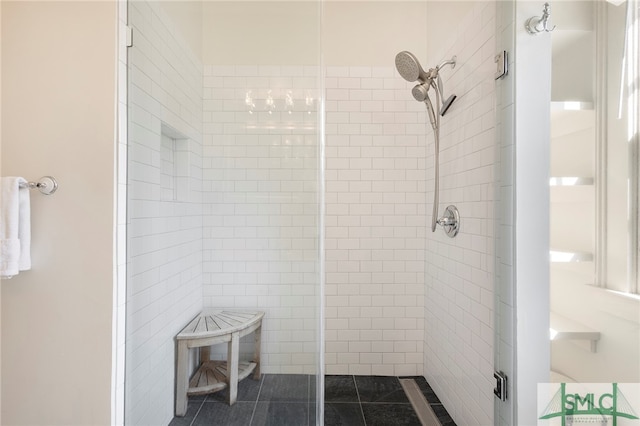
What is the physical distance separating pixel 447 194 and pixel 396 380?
1.35 metres

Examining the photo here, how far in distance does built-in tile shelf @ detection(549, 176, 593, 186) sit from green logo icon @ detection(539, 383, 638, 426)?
2.39 feet

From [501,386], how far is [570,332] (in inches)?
13.4

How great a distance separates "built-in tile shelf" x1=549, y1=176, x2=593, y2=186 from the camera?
1.10 m

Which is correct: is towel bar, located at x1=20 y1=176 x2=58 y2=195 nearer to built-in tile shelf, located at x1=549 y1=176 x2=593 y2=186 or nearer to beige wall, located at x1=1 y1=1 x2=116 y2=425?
beige wall, located at x1=1 y1=1 x2=116 y2=425

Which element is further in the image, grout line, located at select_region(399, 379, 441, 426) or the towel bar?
grout line, located at select_region(399, 379, 441, 426)

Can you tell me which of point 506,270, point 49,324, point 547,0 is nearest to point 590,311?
point 506,270

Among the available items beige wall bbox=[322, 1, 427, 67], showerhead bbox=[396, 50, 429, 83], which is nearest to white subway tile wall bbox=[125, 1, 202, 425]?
showerhead bbox=[396, 50, 429, 83]

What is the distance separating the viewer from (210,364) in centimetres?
134

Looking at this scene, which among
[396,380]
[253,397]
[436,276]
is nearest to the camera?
[253,397]

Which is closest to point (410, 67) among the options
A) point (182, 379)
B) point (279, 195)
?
point (279, 195)

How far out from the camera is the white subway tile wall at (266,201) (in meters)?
1.35

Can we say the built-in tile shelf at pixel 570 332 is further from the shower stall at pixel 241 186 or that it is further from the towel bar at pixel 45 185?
the towel bar at pixel 45 185

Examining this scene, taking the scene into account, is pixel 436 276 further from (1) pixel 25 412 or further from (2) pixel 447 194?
Result: (1) pixel 25 412

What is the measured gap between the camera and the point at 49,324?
1131mm
